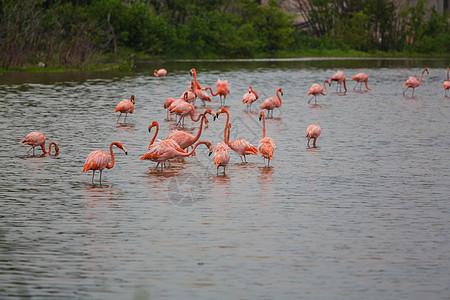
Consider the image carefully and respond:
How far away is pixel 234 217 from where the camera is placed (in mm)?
9312

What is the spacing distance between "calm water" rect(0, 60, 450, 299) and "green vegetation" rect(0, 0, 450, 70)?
18868 millimetres

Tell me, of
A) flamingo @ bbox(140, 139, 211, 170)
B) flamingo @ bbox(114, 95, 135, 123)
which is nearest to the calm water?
flamingo @ bbox(140, 139, 211, 170)

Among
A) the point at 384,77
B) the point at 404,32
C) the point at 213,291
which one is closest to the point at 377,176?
the point at 213,291

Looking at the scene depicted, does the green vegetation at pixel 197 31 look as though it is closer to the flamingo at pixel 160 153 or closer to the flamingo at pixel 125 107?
the flamingo at pixel 125 107

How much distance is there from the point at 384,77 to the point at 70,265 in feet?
97.8

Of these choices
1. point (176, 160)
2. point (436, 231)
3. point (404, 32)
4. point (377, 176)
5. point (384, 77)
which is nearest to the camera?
point (436, 231)

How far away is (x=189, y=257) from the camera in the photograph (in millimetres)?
7730

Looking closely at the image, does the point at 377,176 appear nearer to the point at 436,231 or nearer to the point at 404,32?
the point at 436,231

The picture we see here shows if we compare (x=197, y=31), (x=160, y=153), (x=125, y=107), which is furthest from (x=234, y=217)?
(x=197, y=31)

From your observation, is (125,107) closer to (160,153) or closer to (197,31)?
(160,153)

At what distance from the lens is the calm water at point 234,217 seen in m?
7.02

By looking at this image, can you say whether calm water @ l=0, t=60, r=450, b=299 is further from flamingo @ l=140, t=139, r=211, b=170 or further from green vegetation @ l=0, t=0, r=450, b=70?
green vegetation @ l=0, t=0, r=450, b=70

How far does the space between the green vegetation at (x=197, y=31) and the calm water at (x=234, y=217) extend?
18868 mm

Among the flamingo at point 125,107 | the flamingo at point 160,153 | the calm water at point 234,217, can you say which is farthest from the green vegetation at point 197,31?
the flamingo at point 160,153
